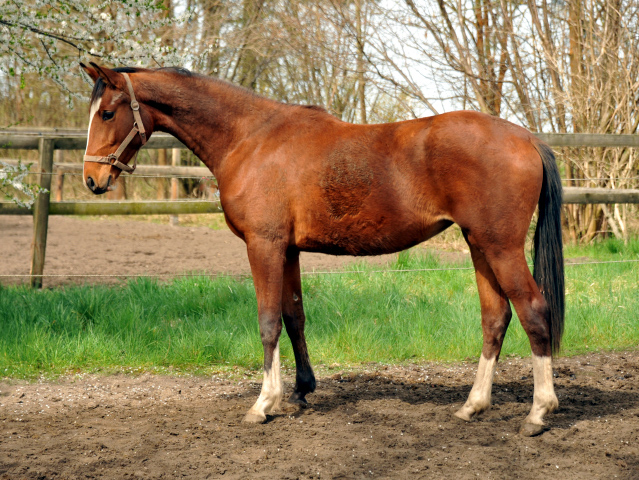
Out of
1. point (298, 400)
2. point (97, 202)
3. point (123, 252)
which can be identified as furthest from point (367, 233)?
point (123, 252)

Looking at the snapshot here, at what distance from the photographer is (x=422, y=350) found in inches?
199

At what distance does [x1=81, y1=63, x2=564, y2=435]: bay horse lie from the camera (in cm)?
339

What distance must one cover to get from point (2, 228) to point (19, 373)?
7.89 meters

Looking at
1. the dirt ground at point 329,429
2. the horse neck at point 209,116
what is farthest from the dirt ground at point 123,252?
the horse neck at point 209,116

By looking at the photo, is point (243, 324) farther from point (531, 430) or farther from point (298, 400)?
point (531, 430)

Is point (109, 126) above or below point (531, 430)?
above

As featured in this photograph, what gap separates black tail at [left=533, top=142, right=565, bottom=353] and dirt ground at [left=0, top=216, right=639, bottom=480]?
580 mm

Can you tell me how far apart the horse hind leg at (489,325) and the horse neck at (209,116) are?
156 cm

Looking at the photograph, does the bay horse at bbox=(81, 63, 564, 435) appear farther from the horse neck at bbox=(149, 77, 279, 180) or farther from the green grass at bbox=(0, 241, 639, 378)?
the green grass at bbox=(0, 241, 639, 378)

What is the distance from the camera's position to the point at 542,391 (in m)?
3.47

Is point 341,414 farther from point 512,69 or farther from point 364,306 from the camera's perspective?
point 512,69

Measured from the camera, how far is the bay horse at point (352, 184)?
3.39 metres

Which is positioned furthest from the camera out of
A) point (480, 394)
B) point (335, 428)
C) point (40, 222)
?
point (40, 222)

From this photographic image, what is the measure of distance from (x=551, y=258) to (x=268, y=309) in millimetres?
1676
